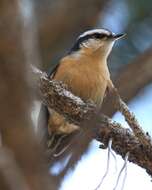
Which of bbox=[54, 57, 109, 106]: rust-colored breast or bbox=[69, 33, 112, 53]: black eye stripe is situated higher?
bbox=[69, 33, 112, 53]: black eye stripe

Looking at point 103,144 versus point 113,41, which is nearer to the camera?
point 103,144

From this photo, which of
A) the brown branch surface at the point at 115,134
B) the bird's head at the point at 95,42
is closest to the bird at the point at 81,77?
the bird's head at the point at 95,42

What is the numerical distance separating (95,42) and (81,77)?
58 cm

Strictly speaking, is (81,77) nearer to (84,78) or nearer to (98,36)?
(84,78)

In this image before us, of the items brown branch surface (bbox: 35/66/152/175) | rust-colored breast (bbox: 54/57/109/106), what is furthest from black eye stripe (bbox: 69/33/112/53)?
brown branch surface (bbox: 35/66/152/175)

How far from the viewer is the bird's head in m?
3.68

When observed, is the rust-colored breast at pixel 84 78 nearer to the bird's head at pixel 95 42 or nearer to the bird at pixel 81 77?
the bird at pixel 81 77

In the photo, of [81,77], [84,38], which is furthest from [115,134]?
[84,38]

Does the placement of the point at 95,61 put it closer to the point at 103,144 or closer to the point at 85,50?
the point at 85,50

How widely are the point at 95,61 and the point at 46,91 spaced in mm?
1225

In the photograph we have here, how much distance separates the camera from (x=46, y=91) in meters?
2.49

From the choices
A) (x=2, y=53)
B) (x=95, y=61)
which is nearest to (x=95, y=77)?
(x=95, y=61)

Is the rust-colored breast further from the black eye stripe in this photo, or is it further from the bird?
the black eye stripe

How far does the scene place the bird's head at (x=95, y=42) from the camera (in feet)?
12.1
